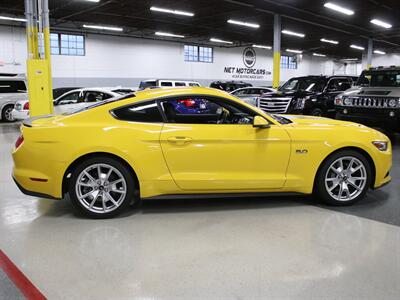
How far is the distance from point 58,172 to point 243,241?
201 cm

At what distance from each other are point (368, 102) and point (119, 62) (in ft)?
65.5

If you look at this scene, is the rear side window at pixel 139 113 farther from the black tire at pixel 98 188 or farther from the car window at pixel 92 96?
the car window at pixel 92 96

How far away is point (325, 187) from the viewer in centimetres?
443

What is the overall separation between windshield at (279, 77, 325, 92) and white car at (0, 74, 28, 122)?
32.8 ft

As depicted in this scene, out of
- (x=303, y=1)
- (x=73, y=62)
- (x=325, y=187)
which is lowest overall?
(x=325, y=187)

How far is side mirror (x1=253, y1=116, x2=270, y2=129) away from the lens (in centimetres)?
411

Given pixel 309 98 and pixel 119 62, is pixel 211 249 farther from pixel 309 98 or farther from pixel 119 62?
pixel 119 62

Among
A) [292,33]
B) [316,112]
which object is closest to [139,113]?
[316,112]

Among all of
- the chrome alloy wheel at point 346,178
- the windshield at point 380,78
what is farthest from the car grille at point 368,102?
the chrome alloy wheel at point 346,178

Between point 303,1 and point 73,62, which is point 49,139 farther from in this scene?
point 73,62

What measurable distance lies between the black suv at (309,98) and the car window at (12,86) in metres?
9.33

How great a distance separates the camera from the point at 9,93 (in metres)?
14.5

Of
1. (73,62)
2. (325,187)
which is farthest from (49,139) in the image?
(73,62)

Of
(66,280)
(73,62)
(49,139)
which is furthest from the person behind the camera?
(73,62)
